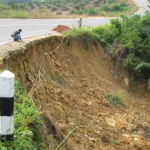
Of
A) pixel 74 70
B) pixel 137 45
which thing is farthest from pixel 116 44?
pixel 74 70

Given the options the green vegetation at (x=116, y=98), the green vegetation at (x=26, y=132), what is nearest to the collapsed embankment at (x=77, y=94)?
the green vegetation at (x=116, y=98)

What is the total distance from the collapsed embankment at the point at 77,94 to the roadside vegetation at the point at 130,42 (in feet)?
2.90

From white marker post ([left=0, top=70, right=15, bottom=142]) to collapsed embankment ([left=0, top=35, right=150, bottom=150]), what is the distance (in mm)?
1654

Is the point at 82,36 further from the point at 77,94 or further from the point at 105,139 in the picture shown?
the point at 105,139

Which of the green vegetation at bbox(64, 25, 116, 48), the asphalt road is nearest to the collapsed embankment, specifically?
the green vegetation at bbox(64, 25, 116, 48)

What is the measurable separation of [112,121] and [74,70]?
2707 millimetres

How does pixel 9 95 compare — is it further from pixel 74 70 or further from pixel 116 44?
Answer: pixel 116 44

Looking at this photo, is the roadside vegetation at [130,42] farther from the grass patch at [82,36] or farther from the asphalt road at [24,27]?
the asphalt road at [24,27]

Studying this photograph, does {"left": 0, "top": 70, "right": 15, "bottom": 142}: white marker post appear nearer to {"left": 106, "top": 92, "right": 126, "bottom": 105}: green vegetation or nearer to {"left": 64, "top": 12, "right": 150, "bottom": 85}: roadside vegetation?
{"left": 106, "top": 92, "right": 126, "bottom": 105}: green vegetation

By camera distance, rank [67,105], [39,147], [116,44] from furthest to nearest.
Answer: [116,44] → [67,105] → [39,147]

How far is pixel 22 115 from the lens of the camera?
2570 mm

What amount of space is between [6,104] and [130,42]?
27.8 feet

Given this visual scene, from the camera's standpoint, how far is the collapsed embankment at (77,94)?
15.6 feet

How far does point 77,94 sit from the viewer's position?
6.91m
